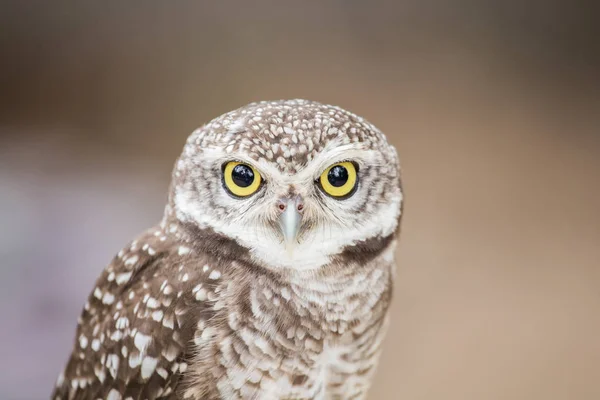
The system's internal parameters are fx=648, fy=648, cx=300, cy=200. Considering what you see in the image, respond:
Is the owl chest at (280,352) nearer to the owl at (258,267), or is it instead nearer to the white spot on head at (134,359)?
the owl at (258,267)

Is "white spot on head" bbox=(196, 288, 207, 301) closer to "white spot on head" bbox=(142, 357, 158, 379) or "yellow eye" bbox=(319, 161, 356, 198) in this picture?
"white spot on head" bbox=(142, 357, 158, 379)

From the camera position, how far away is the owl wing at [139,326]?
1.36m

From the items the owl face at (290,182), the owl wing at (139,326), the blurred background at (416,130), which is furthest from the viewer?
the blurred background at (416,130)

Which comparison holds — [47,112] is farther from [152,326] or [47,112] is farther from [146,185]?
[152,326]

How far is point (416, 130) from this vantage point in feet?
11.1

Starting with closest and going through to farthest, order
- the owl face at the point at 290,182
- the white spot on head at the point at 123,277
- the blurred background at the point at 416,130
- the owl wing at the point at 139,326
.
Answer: the owl face at the point at 290,182 → the owl wing at the point at 139,326 → the white spot on head at the point at 123,277 → the blurred background at the point at 416,130

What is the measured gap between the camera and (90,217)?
3.21 meters

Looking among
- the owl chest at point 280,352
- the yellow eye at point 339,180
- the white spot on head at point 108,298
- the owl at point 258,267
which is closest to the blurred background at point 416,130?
the white spot on head at point 108,298

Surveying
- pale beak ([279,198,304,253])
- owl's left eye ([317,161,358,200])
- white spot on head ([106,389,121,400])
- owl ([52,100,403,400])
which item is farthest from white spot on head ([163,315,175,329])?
owl's left eye ([317,161,358,200])

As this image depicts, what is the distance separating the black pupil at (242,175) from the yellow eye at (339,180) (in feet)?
0.47

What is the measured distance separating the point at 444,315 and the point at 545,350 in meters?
0.52

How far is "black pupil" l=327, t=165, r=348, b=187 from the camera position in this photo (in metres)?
1.31

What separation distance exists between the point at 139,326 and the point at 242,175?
1.32 ft

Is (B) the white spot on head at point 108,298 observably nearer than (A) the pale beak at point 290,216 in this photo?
No
